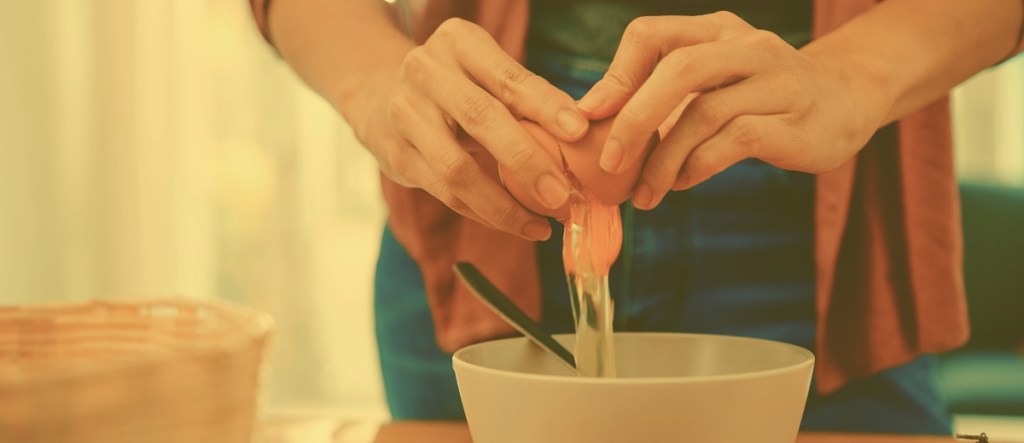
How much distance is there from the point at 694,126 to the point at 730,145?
26mm

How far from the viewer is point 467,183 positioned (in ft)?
1.85

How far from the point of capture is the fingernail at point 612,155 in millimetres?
502

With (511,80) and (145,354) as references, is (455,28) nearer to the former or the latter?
(511,80)

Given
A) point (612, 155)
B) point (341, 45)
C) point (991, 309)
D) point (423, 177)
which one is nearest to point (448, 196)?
point (423, 177)

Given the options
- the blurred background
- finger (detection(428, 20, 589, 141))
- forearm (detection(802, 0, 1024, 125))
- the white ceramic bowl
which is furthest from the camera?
the blurred background

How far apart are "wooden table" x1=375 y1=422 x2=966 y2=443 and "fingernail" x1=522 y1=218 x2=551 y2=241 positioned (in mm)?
128

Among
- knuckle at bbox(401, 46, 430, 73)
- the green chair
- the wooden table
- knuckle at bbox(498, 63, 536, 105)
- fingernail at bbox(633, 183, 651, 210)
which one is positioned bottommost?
the green chair

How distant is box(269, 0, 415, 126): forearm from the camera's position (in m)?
0.75

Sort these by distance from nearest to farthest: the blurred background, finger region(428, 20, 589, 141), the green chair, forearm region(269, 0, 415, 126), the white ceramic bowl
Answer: the white ceramic bowl
finger region(428, 20, 589, 141)
forearm region(269, 0, 415, 126)
the green chair
the blurred background

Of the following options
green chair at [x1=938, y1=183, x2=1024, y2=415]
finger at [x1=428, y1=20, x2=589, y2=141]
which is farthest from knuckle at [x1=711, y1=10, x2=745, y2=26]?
green chair at [x1=938, y1=183, x2=1024, y2=415]

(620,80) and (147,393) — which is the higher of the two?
(620,80)

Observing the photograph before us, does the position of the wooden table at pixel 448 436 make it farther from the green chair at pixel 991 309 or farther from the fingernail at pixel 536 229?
the green chair at pixel 991 309

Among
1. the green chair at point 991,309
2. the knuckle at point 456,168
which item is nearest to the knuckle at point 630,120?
the knuckle at point 456,168

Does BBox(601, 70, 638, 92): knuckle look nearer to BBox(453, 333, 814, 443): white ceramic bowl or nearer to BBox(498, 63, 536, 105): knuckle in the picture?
BBox(498, 63, 536, 105): knuckle
